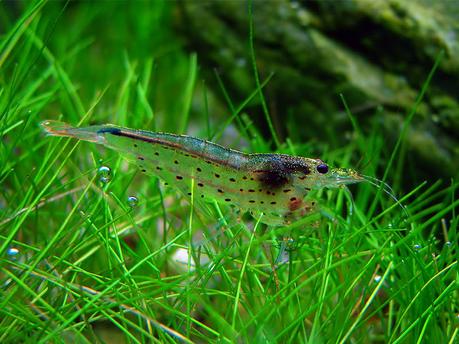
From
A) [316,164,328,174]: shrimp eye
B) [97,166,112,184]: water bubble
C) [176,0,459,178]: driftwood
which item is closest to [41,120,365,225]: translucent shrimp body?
[316,164,328,174]: shrimp eye

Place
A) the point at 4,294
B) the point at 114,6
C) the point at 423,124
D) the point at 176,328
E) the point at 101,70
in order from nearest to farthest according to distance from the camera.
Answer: the point at 4,294, the point at 176,328, the point at 423,124, the point at 101,70, the point at 114,6

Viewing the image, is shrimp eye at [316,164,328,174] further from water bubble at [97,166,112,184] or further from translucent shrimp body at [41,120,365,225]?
water bubble at [97,166,112,184]

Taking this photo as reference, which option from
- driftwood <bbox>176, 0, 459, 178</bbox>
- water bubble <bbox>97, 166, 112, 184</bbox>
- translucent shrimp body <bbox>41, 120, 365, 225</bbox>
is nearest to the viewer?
translucent shrimp body <bbox>41, 120, 365, 225</bbox>

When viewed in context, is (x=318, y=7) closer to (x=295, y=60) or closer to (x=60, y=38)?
(x=295, y=60)

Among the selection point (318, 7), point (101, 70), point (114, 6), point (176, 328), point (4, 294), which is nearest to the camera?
point (4, 294)

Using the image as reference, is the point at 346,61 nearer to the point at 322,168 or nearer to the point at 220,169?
the point at 322,168

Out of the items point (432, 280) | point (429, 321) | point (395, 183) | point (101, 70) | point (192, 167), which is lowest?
point (101, 70)

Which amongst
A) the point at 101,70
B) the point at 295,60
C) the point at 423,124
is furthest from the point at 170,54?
the point at 423,124

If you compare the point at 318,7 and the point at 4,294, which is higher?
the point at 318,7

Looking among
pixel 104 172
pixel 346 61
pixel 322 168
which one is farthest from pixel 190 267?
pixel 346 61
